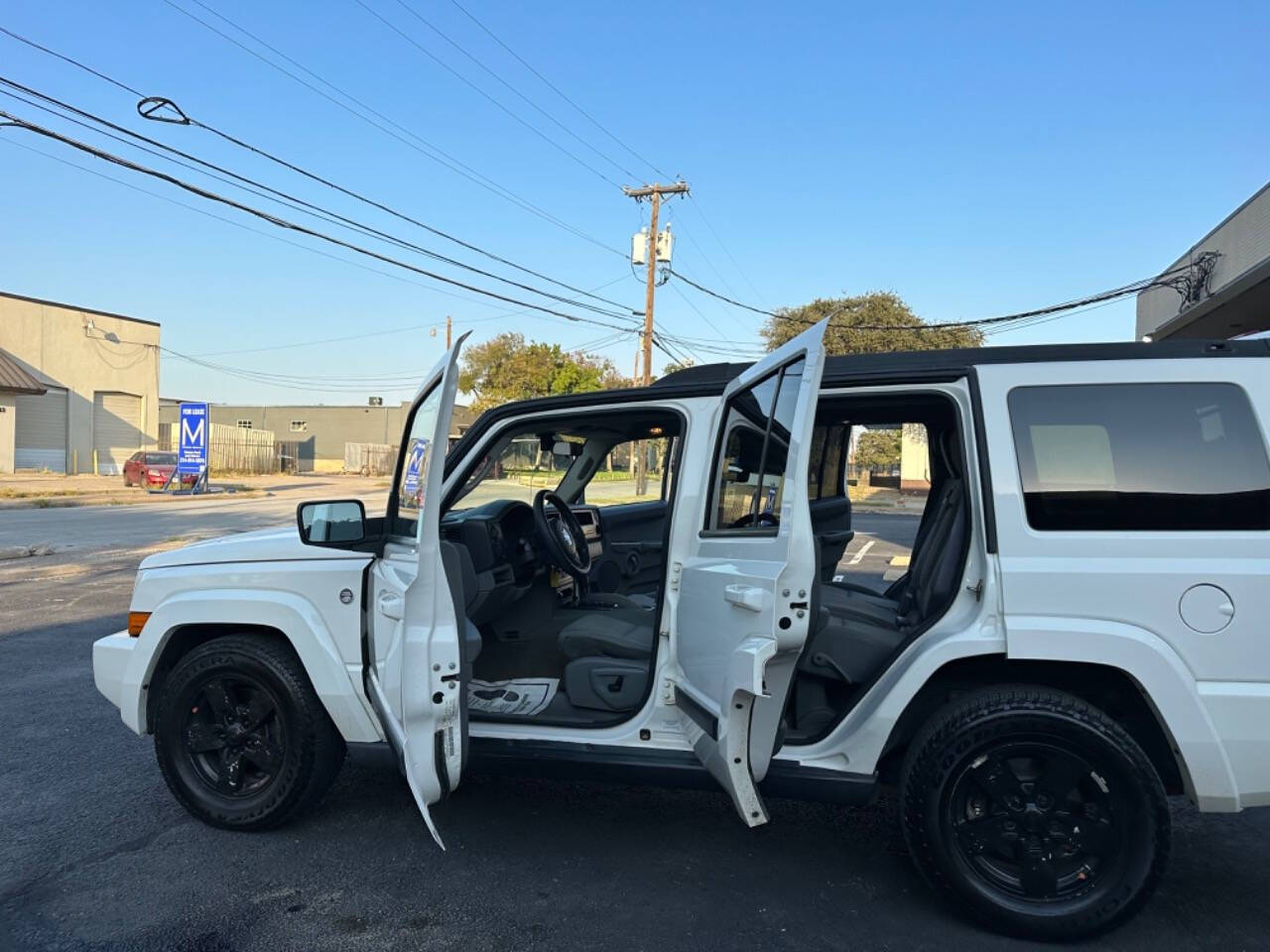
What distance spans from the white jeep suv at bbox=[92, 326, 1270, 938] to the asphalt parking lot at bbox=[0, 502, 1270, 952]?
0.93ft

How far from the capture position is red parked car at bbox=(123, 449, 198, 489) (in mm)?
27453

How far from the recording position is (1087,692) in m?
2.97

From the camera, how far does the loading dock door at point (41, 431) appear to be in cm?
3256

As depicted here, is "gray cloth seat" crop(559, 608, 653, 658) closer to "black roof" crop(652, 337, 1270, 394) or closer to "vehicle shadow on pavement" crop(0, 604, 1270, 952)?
"vehicle shadow on pavement" crop(0, 604, 1270, 952)

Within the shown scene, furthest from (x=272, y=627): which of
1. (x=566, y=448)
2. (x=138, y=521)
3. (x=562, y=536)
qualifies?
(x=138, y=521)

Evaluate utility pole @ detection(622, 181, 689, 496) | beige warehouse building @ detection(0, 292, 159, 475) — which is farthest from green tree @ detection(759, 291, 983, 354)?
beige warehouse building @ detection(0, 292, 159, 475)

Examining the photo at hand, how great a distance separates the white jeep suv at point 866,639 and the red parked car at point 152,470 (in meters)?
26.5

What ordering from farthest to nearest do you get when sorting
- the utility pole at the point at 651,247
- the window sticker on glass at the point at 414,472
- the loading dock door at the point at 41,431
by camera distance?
the loading dock door at the point at 41,431
the utility pole at the point at 651,247
the window sticker on glass at the point at 414,472

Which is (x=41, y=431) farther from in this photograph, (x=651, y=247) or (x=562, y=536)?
(x=562, y=536)

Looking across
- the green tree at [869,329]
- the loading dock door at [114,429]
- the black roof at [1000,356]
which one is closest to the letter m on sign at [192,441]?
the loading dock door at [114,429]

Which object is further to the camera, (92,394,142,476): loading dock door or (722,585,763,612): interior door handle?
(92,394,142,476): loading dock door

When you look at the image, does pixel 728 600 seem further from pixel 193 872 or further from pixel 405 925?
pixel 193 872

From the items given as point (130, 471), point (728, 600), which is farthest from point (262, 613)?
point (130, 471)

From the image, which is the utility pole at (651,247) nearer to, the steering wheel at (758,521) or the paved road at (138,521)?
the paved road at (138,521)
